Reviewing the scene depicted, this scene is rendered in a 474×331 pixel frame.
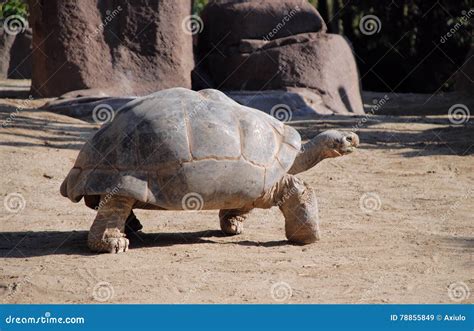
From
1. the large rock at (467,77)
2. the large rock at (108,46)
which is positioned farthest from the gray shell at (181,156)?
the large rock at (467,77)

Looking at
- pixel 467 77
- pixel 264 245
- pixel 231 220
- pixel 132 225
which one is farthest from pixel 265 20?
pixel 264 245

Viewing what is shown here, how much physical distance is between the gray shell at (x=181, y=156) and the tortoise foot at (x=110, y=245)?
1.12 feet

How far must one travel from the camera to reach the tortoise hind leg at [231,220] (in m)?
6.91

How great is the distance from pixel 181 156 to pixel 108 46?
29.9ft

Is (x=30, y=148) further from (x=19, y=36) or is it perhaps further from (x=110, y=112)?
(x=19, y=36)

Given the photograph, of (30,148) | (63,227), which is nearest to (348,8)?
(30,148)

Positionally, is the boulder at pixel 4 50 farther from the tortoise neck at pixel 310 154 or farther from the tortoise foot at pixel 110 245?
the tortoise foot at pixel 110 245

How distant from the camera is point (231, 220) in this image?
6.92 m

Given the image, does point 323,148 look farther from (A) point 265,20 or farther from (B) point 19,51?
(B) point 19,51

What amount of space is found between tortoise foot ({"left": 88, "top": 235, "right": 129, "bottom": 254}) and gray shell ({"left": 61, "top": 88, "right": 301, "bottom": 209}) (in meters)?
0.34

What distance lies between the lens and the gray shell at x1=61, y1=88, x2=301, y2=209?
6055 millimetres

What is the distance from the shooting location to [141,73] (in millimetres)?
15047

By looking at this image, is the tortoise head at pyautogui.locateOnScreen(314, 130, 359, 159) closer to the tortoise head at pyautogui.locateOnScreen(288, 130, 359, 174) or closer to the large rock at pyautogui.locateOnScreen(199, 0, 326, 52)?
the tortoise head at pyautogui.locateOnScreen(288, 130, 359, 174)

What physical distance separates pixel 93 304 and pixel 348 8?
71.6 ft
